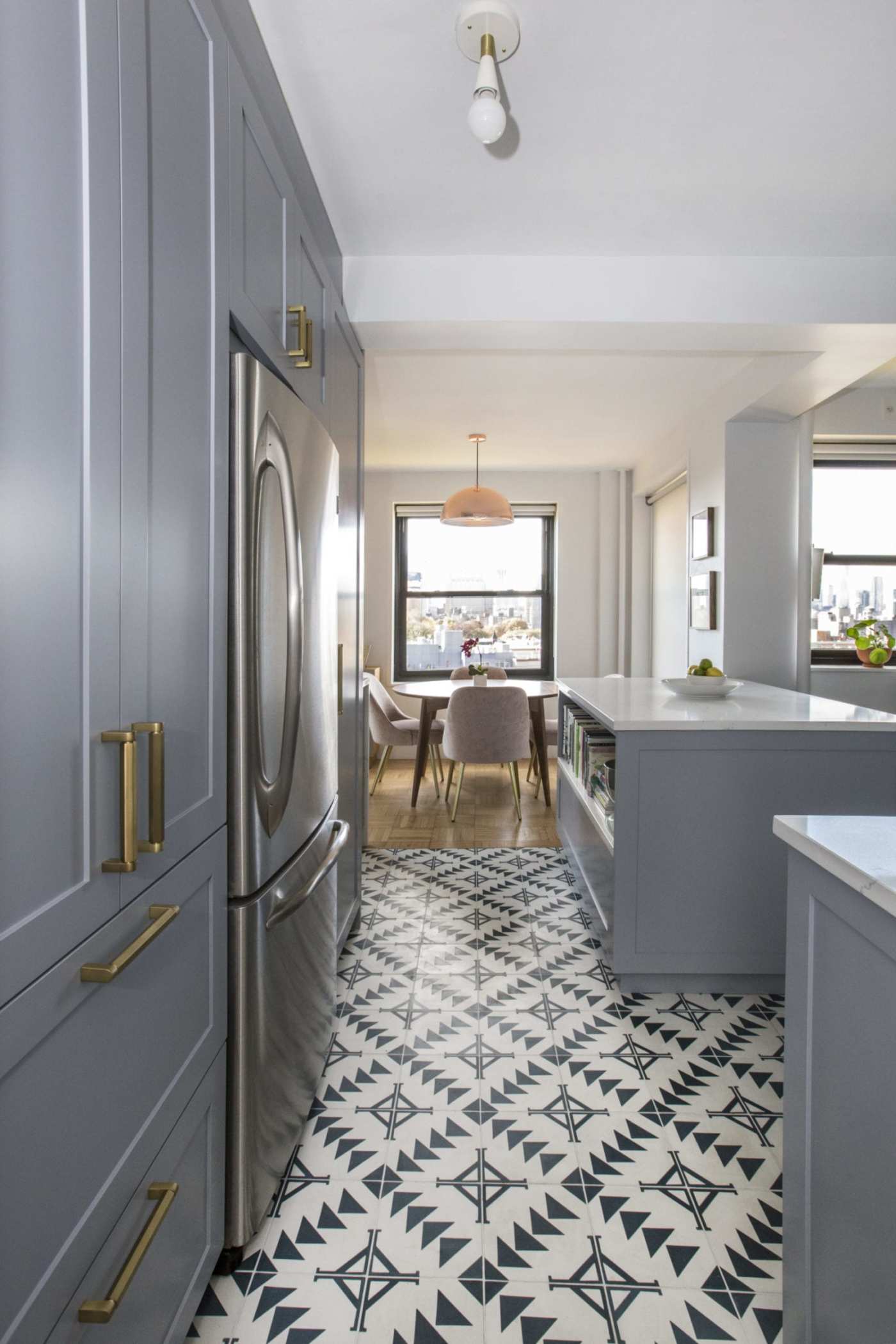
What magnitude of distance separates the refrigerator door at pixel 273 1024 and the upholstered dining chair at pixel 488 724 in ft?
8.70

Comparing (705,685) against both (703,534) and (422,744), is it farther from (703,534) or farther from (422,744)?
(422,744)

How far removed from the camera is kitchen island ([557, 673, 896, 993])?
2.38m

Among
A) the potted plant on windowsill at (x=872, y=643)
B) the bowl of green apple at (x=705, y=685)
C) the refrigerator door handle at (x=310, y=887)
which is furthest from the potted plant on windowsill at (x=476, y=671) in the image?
the refrigerator door handle at (x=310, y=887)

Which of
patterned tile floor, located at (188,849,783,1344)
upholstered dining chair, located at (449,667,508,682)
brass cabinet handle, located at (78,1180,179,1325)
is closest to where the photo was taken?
brass cabinet handle, located at (78,1180,179,1325)

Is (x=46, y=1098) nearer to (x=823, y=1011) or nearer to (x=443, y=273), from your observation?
(x=823, y=1011)

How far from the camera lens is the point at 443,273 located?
9.23ft

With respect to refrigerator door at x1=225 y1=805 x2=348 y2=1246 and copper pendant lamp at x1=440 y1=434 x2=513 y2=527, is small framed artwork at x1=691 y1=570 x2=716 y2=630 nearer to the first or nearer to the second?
copper pendant lamp at x1=440 y1=434 x2=513 y2=527

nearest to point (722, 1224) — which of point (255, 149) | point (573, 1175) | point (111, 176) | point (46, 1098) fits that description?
point (573, 1175)

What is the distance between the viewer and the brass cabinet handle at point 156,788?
0.93 meters

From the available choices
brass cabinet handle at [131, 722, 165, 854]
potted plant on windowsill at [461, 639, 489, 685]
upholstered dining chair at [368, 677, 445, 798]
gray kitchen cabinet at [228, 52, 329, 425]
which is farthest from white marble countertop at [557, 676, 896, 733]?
upholstered dining chair at [368, 677, 445, 798]


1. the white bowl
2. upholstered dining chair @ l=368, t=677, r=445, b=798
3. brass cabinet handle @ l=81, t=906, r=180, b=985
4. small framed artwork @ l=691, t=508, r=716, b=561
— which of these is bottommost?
upholstered dining chair @ l=368, t=677, r=445, b=798

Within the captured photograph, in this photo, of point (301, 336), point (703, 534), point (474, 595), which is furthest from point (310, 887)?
point (474, 595)

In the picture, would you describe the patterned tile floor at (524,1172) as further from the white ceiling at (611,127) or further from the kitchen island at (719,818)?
the white ceiling at (611,127)

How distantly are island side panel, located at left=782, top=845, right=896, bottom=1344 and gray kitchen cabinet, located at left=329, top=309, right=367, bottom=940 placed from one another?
1.63m
